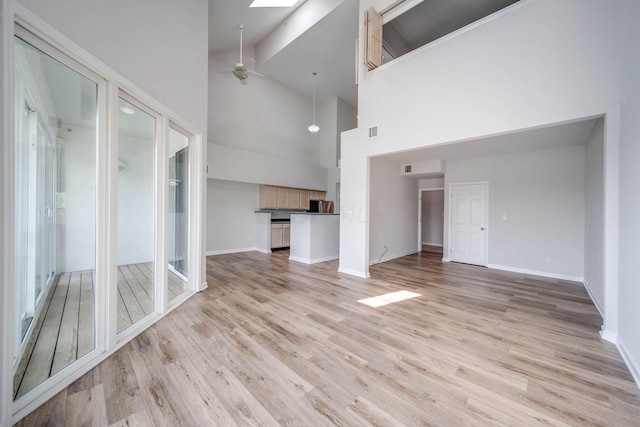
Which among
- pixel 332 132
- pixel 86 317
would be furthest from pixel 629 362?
pixel 332 132

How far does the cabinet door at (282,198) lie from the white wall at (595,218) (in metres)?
6.67

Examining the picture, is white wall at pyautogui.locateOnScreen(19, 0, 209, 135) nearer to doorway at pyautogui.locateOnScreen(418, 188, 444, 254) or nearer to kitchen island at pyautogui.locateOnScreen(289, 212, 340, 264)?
kitchen island at pyautogui.locateOnScreen(289, 212, 340, 264)

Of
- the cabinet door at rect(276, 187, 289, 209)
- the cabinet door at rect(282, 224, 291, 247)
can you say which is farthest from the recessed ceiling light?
the cabinet door at rect(282, 224, 291, 247)

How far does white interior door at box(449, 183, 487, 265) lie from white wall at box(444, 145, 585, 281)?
5.7 inches

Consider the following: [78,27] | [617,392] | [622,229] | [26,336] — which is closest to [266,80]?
[78,27]

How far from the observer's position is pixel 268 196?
7270mm

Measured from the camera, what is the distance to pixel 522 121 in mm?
2752

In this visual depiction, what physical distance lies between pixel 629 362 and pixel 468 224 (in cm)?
395

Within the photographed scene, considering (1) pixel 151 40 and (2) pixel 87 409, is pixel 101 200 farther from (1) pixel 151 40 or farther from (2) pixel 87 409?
(1) pixel 151 40

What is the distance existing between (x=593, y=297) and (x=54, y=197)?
6.63 metres

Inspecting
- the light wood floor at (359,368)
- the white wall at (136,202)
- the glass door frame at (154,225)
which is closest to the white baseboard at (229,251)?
the light wood floor at (359,368)

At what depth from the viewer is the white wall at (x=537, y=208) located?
4.26 m

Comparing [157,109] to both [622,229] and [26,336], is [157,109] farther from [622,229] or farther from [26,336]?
[622,229]

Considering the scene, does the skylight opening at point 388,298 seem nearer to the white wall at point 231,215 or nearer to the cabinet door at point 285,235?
the cabinet door at point 285,235
